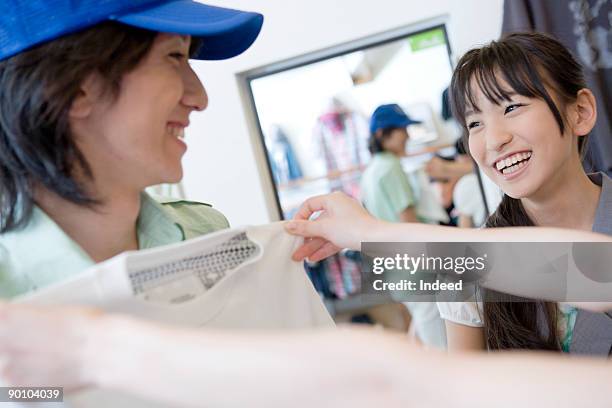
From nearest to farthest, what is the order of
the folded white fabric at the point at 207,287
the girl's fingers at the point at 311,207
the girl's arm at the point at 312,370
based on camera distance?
the girl's arm at the point at 312,370
the folded white fabric at the point at 207,287
the girl's fingers at the point at 311,207

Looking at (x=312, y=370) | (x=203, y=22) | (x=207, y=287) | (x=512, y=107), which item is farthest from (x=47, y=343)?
(x=512, y=107)

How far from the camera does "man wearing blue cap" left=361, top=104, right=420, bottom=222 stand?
96.0 inches

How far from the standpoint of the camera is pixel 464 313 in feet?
3.98

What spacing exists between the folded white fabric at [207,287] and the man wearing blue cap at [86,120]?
101 mm

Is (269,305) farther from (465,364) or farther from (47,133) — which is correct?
(465,364)

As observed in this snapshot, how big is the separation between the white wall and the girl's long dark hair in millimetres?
1100

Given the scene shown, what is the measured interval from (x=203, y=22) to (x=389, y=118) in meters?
1.71

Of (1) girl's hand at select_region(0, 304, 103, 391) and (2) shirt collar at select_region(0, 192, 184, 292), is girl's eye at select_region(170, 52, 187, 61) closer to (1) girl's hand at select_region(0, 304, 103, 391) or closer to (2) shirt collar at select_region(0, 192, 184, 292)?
(2) shirt collar at select_region(0, 192, 184, 292)

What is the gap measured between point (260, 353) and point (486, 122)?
36.8 inches

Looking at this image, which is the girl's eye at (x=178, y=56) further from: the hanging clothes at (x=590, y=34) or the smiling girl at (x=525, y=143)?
the hanging clothes at (x=590, y=34)

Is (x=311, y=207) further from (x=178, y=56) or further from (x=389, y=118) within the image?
(x=389, y=118)

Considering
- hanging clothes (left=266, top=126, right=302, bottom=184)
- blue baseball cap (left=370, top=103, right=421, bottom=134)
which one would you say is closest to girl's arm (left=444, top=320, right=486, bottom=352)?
blue baseball cap (left=370, top=103, right=421, bottom=134)

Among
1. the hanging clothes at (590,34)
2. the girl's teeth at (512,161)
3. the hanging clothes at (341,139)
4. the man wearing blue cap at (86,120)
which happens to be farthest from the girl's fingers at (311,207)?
the hanging clothes at (341,139)

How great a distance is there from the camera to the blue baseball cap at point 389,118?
2445mm
